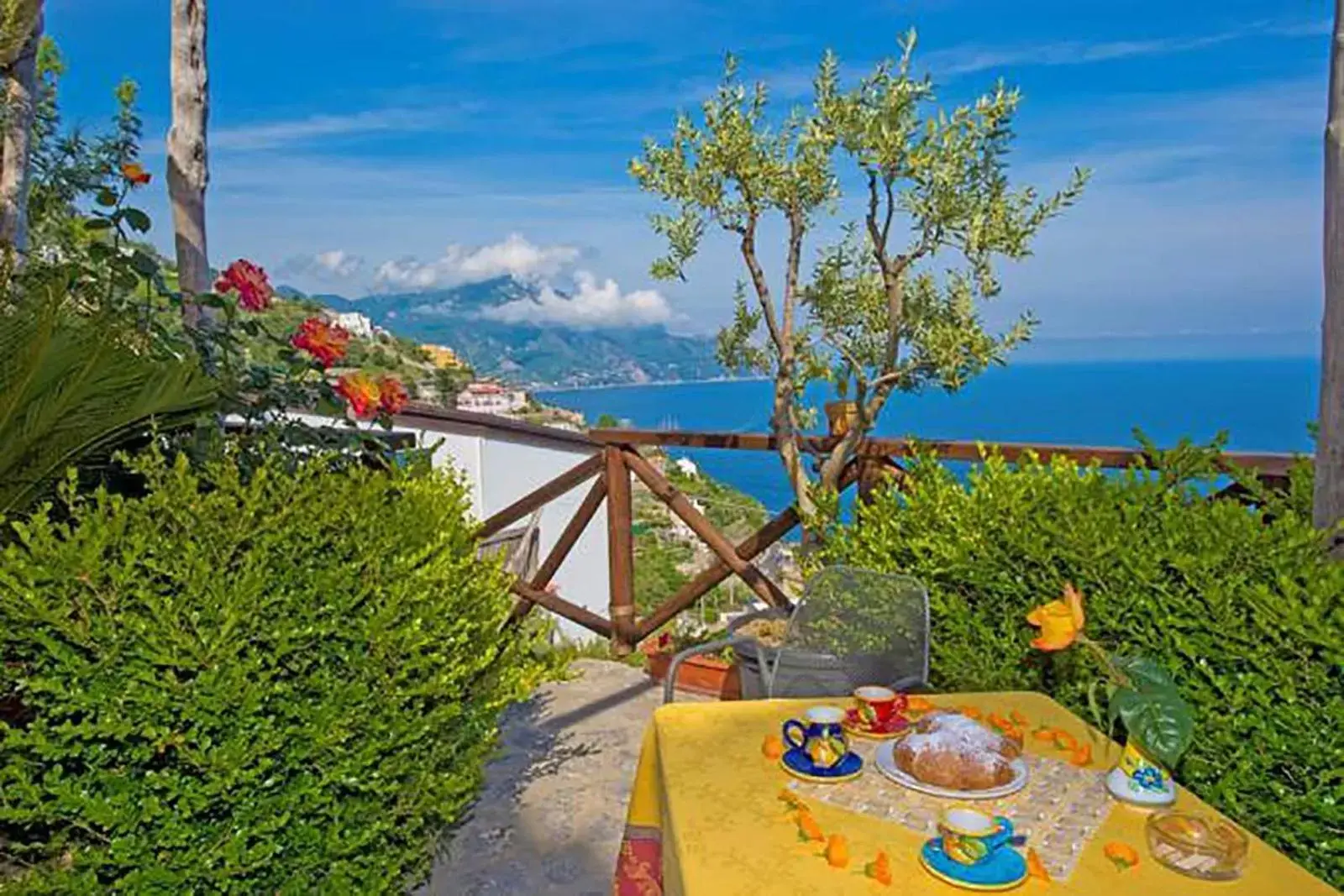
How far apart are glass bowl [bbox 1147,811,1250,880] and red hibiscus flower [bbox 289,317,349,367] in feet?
6.97

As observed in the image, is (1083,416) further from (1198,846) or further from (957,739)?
(1198,846)

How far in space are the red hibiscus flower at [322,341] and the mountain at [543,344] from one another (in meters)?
17.1

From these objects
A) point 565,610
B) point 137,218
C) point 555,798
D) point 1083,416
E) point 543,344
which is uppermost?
point 543,344

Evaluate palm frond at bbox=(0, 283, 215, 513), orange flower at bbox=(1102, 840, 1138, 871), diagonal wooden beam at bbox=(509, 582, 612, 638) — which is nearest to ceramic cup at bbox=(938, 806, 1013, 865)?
orange flower at bbox=(1102, 840, 1138, 871)

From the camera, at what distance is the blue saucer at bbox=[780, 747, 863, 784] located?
4.66ft

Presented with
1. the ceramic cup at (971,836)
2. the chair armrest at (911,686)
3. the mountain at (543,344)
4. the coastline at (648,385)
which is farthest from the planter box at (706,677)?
the mountain at (543,344)

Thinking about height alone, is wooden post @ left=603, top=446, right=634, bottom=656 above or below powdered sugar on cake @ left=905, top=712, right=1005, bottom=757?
below

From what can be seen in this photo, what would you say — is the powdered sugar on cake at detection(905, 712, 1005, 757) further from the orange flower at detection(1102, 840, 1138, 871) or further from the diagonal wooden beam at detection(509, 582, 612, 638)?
the diagonal wooden beam at detection(509, 582, 612, 638)

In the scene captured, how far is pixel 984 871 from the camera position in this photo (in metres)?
1.11

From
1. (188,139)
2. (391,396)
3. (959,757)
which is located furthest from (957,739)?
(188,139)

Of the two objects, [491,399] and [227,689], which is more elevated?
[491,399]

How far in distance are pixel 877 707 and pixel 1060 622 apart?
1.54ft

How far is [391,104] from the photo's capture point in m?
15.0

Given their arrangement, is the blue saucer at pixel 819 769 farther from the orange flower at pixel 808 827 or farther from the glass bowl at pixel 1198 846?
the glass bowl at pixel 1198 846
